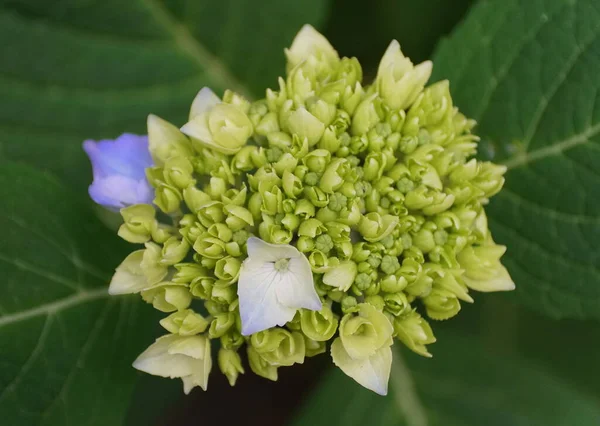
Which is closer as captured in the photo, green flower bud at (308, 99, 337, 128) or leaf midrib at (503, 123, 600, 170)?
green flower bud at (308, 99, 337, 128)

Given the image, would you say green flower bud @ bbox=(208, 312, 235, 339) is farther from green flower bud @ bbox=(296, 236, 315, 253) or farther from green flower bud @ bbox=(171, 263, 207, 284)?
green flower bud @ bbox=(296, 236, 315, 253)

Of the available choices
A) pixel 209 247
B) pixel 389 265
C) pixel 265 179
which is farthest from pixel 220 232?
pixel 389 265

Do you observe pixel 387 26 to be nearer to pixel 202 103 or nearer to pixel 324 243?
pixel 202 103

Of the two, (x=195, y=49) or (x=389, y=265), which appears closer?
(x=389, y=265)

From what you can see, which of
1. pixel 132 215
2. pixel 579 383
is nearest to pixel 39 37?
pixel 132 215

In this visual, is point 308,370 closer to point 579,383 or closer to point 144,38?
point 579,383

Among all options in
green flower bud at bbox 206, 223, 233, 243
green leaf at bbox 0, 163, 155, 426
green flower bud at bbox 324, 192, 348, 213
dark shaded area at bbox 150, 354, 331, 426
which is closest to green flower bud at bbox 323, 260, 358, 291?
Answer: green flower bud at bbox 324, 192, 348, 213
